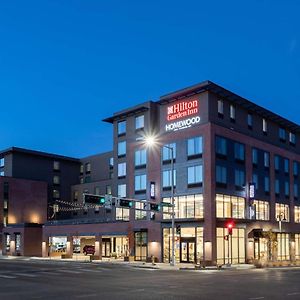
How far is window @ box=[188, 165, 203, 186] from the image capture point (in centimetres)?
6184

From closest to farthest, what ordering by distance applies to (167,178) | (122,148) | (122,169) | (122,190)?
(167,178) → (122,148) → (122,190) → (122,169)

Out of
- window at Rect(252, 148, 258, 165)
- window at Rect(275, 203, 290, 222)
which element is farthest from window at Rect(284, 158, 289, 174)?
window at Rect(252, 148, 258, 165)

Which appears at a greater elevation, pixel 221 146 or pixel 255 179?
pixel 221 146

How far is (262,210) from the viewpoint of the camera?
7031cm

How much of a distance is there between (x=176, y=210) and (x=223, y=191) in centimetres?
638

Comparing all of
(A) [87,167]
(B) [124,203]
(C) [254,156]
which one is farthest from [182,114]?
(A) [87,167]

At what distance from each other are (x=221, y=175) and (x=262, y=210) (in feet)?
37.6

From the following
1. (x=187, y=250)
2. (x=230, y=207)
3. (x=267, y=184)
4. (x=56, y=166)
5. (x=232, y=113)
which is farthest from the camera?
(x=56, y=166)

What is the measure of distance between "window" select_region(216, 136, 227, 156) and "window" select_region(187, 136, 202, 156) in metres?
2.09

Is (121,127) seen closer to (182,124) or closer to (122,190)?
(122,190)

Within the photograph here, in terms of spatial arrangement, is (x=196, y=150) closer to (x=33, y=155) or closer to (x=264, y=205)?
(x=264, y=205)

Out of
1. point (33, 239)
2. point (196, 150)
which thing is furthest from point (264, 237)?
point (33, 239)

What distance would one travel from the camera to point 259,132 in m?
72.6

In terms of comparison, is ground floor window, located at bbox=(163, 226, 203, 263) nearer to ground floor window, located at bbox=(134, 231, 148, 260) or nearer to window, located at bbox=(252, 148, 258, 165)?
ground floor window, located at bbox=(134, 231, 148, 260)
